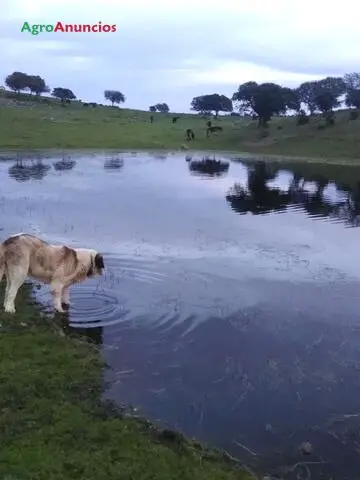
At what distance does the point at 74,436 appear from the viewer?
9.10 m

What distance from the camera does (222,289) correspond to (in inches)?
726

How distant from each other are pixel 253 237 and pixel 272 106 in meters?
88.2

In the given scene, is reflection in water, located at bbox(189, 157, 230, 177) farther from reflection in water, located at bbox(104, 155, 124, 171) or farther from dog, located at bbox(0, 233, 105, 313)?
dog, located at bbox(0, 233, 105, 313)

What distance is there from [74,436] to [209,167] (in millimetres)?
58588

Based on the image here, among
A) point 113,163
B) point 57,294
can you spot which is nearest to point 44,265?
point 57,294

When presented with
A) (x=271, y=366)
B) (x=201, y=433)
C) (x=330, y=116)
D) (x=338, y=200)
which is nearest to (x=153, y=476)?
(x=201, y=433)

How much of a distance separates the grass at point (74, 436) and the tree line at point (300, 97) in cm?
9198

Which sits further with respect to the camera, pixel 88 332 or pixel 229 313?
pixel 229 313

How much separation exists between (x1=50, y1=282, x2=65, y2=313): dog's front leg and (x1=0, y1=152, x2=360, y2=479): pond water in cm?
60

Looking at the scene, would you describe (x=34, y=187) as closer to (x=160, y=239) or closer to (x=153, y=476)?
(x=160, y=239)

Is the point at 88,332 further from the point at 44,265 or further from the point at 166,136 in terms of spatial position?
the point at 166,136

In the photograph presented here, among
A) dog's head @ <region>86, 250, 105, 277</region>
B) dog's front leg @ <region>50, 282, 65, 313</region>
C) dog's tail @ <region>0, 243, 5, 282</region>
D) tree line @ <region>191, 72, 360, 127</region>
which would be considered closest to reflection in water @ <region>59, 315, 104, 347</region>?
dog's front leg @ <region>50, 282, 65, 313</region>

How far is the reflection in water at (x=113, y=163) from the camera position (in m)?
Answer: 61.0

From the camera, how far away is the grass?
27.2 feet
